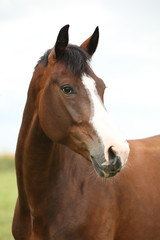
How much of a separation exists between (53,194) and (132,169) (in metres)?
1.15

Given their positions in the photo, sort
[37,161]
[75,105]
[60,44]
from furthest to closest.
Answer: [37,161]
[60,44]
[75,105]

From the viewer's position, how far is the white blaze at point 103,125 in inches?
138

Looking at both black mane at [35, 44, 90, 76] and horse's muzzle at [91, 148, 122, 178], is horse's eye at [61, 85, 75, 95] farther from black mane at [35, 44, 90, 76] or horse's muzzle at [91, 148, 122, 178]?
horse's muzzle at [91, 148, 122, 178]

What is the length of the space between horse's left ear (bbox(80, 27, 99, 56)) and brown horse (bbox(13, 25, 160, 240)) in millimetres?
11

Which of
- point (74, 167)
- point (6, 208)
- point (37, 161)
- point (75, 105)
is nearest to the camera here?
point (75, 105)

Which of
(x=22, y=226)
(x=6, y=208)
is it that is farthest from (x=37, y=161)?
(x=6, y=208)

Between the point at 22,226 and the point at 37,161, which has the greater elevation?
the point at 37,161

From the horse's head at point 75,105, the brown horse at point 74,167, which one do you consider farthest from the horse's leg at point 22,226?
the horse's head at point 75,105

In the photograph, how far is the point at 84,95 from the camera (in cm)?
382

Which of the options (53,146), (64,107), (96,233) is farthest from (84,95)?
(96,233)

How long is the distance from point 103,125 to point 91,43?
47.6 inches

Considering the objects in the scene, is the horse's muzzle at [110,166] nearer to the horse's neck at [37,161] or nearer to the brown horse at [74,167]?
the brown horse at [74,167]

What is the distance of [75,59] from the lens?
13.0 ft

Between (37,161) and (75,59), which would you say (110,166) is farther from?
(75,59)
